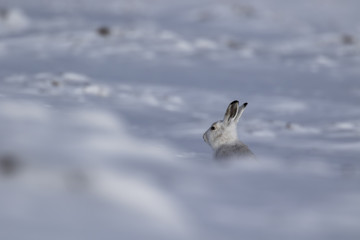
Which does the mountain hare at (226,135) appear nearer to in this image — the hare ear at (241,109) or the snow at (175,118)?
the hare ear at (241,109)

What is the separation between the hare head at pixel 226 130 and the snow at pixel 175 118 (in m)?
0.24

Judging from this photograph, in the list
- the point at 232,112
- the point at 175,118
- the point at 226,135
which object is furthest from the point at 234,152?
the point at 175,118

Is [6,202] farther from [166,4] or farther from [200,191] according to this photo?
[166,4]

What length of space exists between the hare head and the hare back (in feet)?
0.59

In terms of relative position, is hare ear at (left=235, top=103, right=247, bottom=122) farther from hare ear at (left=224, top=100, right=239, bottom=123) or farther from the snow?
the snow

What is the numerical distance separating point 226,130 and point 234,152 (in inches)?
26.6

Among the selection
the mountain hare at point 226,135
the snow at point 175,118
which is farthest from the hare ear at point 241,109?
the snow at point 175,118

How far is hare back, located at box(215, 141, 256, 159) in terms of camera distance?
4.06m

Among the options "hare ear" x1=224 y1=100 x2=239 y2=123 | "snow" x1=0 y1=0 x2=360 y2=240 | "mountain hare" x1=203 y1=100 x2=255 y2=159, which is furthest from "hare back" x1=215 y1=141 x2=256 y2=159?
"hare ear" x1=224 y1=100 x2=239 y2=123

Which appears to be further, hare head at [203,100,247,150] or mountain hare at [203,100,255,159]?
hare head at [203,100,247,150]

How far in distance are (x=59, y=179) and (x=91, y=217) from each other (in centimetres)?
19

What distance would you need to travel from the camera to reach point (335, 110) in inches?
302

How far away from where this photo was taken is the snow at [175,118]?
1.61m

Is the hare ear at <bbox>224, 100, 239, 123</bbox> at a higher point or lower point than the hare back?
higher
